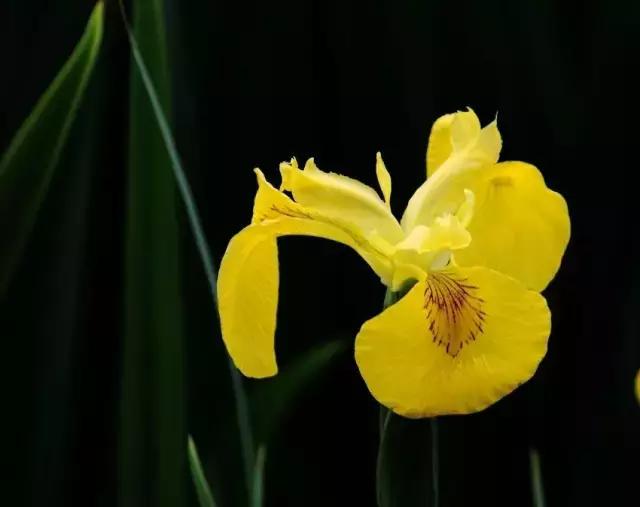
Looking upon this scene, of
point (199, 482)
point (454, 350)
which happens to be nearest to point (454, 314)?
point (454, 350)

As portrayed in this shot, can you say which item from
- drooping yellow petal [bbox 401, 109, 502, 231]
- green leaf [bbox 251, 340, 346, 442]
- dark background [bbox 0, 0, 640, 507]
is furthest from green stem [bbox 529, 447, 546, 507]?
drooping yellow petal [bbox 401, 109, 502, 231]

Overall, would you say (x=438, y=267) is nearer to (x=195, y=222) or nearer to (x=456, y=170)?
(x=456, y=170)

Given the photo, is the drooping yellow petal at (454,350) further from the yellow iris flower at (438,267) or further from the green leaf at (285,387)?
the green leaf at (285,387)

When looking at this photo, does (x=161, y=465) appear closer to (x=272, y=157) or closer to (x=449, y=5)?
(x=272, y=157)

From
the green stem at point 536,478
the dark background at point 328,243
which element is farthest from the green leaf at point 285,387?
the green stem at point 536,478

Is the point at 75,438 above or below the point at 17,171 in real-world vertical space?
below

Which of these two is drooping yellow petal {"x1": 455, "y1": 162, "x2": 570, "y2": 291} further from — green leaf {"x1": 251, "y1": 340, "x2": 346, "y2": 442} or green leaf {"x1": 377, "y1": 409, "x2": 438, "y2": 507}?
green leaf {"x1": 251, "y1": 340, "x2": 346, "y2": 442}

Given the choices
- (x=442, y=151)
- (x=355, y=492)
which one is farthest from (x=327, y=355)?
(x=442, y=151)
